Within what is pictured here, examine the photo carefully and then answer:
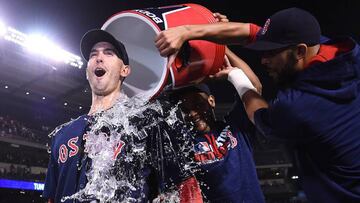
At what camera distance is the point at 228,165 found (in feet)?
8.61

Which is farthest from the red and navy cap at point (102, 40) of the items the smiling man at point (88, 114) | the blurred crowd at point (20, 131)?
the blurred crowd at point (20, 131)

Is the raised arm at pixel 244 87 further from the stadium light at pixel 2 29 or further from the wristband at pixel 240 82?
the stadium light at pixel 2 29

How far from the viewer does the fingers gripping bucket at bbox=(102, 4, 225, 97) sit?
2213mm

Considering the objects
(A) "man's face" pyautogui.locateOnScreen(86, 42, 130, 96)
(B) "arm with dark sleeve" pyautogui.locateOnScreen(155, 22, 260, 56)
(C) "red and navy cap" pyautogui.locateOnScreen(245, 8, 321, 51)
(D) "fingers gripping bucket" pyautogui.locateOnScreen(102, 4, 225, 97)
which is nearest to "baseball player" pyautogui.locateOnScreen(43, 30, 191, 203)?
(A) "man's face" pyautogui.locateOnScreen(86, 42, 130, 96)

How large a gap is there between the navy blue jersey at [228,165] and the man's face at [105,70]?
688mm

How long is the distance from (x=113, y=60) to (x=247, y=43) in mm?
898

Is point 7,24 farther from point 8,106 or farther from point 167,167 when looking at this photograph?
point 167,167

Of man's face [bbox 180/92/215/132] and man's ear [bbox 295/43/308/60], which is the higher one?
man's face [bbox 180/92/215/132]

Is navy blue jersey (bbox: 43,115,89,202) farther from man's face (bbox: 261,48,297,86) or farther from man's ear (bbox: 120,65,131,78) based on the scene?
man's face (bbox: 261,48,297,86)

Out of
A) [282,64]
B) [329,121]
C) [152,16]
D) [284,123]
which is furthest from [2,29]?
[329,121]

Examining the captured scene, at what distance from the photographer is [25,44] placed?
17.4 meters

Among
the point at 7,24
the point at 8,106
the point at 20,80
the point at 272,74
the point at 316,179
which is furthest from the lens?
the point at 8,106

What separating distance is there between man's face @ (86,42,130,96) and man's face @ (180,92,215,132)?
1.58 feet

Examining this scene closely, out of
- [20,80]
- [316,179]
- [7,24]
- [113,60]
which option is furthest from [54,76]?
[316,179]
